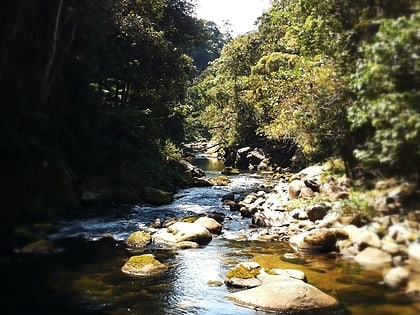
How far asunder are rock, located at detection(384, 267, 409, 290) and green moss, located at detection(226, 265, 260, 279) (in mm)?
4251

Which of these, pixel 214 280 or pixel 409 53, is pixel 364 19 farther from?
pixel 214 280

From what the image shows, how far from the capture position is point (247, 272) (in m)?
8.54

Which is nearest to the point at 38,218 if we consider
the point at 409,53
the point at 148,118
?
the point at 409,53

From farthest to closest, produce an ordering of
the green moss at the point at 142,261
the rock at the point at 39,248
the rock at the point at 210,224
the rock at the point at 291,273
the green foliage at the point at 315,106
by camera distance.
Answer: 1. the rock at the point at 210,224
2. the green moss at the point at 142,261
3. the rock at the point at 291,273
4. the green foliage at the point at 315,106
5. the rock at the point at 39,248

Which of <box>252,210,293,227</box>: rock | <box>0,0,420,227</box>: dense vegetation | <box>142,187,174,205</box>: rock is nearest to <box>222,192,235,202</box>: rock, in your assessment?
<box>142,187,174,205</box>: rock

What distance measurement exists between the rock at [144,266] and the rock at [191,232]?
1.76 metres

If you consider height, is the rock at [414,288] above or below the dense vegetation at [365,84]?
below

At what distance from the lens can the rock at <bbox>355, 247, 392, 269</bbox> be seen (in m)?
4.41

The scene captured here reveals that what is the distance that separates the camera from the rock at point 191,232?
11.0 m

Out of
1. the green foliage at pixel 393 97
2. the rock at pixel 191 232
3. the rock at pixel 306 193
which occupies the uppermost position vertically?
the green foliage at pixel 393 97

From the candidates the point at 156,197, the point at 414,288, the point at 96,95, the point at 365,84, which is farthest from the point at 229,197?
the point at 414,288

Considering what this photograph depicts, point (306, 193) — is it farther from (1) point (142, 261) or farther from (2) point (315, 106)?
(1) point (142, 261)

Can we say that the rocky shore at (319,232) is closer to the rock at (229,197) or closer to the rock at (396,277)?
the rock at (396,277)

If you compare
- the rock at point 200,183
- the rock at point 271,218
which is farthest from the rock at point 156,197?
the rock at point 200,183
